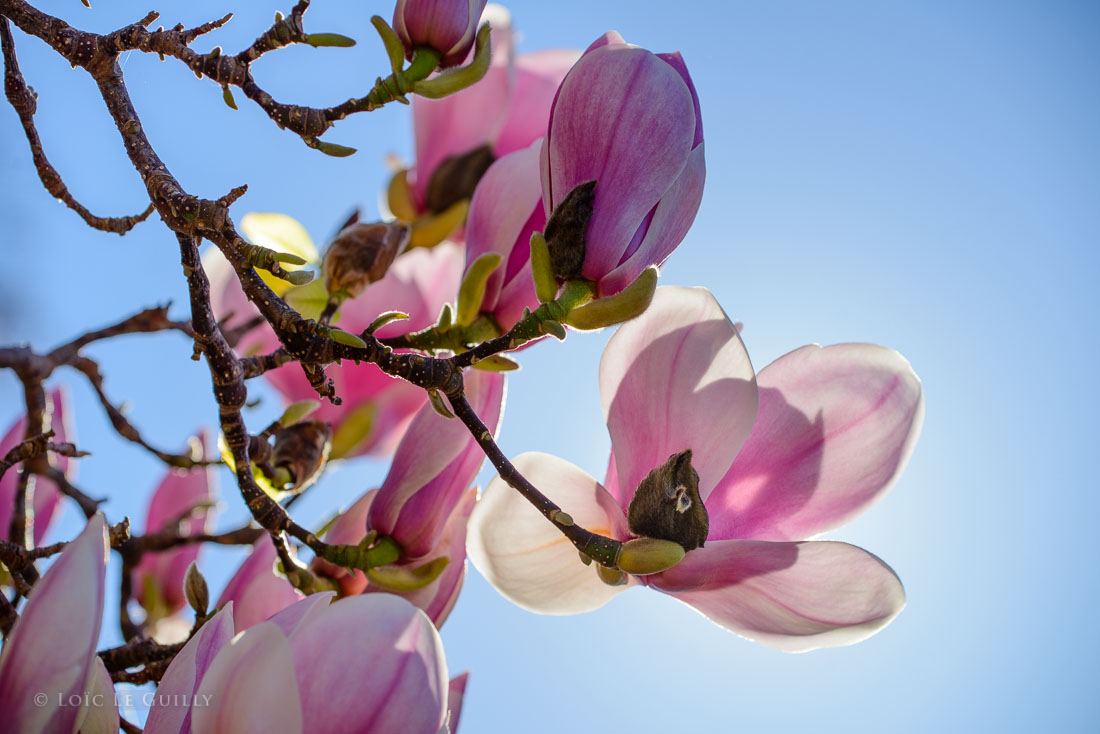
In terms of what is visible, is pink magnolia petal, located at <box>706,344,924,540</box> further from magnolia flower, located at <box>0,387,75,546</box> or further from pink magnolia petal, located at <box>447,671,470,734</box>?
magnolia flower, located at <box>0,387,75,546</box>

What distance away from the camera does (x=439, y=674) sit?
42 centimetres

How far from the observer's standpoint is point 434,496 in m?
0.59

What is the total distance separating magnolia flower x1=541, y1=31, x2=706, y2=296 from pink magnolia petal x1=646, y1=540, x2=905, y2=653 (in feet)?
0.52

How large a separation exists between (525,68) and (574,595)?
1.77ft

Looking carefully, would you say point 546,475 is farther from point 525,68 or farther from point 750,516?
point 525,68

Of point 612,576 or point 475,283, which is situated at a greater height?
point 475,283

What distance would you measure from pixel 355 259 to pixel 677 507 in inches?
12.5

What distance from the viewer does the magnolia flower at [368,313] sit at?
2.76 ft

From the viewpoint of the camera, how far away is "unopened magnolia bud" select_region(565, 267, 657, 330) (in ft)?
1.48

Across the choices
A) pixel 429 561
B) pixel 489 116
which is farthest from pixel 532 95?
pixel 429 561

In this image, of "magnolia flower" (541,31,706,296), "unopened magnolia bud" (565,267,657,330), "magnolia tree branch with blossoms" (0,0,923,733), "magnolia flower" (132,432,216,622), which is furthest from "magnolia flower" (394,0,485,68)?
"magnolia flower" (132,432,216,622)

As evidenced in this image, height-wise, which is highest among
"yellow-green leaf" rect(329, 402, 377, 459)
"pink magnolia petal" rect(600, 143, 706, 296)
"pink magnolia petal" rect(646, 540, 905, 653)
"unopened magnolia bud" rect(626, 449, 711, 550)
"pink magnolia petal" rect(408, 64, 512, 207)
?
"pink magnolia petal" rect(408, 64, 512, 207)

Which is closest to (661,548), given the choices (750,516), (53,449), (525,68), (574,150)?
(750,516)

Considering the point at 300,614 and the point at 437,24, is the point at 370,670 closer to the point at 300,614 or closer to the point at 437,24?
the point at 300,614
